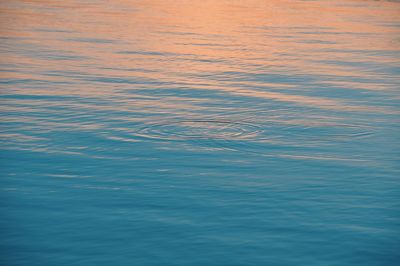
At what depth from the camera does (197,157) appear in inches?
401

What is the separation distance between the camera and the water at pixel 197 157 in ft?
23.1

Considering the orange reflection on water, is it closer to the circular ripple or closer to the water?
the water

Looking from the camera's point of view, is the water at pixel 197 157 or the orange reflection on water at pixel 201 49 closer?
the water at pixel 197 157

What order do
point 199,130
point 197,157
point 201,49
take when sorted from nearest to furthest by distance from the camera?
point 197,157 → point 199,130 → point 201,49

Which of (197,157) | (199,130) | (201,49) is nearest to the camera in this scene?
(197,157)

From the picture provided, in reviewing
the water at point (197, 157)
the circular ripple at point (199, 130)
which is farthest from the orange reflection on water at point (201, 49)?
the circular ripple at point (199, 130)

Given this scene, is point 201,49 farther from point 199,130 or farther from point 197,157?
point 197,157

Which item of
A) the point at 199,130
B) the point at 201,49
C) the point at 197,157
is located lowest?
the point at 197,157

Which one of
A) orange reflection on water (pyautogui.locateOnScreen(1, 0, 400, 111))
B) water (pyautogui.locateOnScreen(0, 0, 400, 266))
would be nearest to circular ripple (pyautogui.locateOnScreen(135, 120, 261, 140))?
water (pyautogui.locateOnScreen(0, 0, 400, 266))

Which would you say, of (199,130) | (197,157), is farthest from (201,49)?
(197,157)

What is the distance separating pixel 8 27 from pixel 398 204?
76.0ft

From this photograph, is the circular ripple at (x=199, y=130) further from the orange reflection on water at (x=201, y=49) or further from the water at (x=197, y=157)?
the orange reflection on water at (x=201, y=49)

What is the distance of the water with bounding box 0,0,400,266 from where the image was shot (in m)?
7.05

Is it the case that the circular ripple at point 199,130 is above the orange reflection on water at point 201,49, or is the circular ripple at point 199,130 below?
below
